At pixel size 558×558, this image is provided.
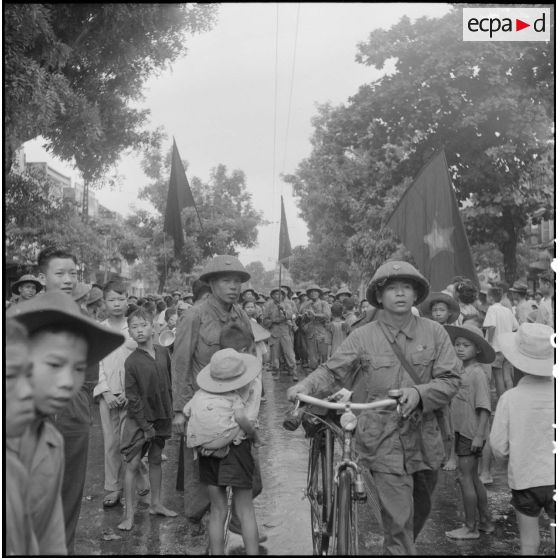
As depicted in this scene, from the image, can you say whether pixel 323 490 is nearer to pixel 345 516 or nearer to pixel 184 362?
pixel 345 516

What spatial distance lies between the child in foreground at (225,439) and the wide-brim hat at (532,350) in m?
1.52

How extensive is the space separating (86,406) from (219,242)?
25.9 m

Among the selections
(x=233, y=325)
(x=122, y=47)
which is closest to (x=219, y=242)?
(x=122, y=47)

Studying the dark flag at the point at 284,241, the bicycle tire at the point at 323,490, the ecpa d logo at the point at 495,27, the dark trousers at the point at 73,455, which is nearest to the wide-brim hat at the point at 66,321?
the dark trousers at the point at 73,455

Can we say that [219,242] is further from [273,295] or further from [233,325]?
[233,325]

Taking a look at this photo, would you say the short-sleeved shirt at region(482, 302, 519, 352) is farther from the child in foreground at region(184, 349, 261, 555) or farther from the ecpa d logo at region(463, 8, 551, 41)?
the child in foreground at region(184, 349, 261, 555)

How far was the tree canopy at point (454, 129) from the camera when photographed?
19.1 m

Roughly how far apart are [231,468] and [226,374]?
563mm

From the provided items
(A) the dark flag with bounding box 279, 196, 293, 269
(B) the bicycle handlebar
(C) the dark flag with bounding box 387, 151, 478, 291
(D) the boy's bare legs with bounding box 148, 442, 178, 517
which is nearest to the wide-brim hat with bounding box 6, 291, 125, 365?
(B) the bicycle handlebar

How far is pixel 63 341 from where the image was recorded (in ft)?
7.58

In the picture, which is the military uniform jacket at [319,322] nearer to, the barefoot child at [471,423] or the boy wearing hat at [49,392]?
the barefoot child at [471,423]

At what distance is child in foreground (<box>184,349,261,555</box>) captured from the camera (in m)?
4.24

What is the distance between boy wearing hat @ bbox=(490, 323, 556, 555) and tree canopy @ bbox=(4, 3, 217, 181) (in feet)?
25.0

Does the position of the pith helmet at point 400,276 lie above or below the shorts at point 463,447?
above
